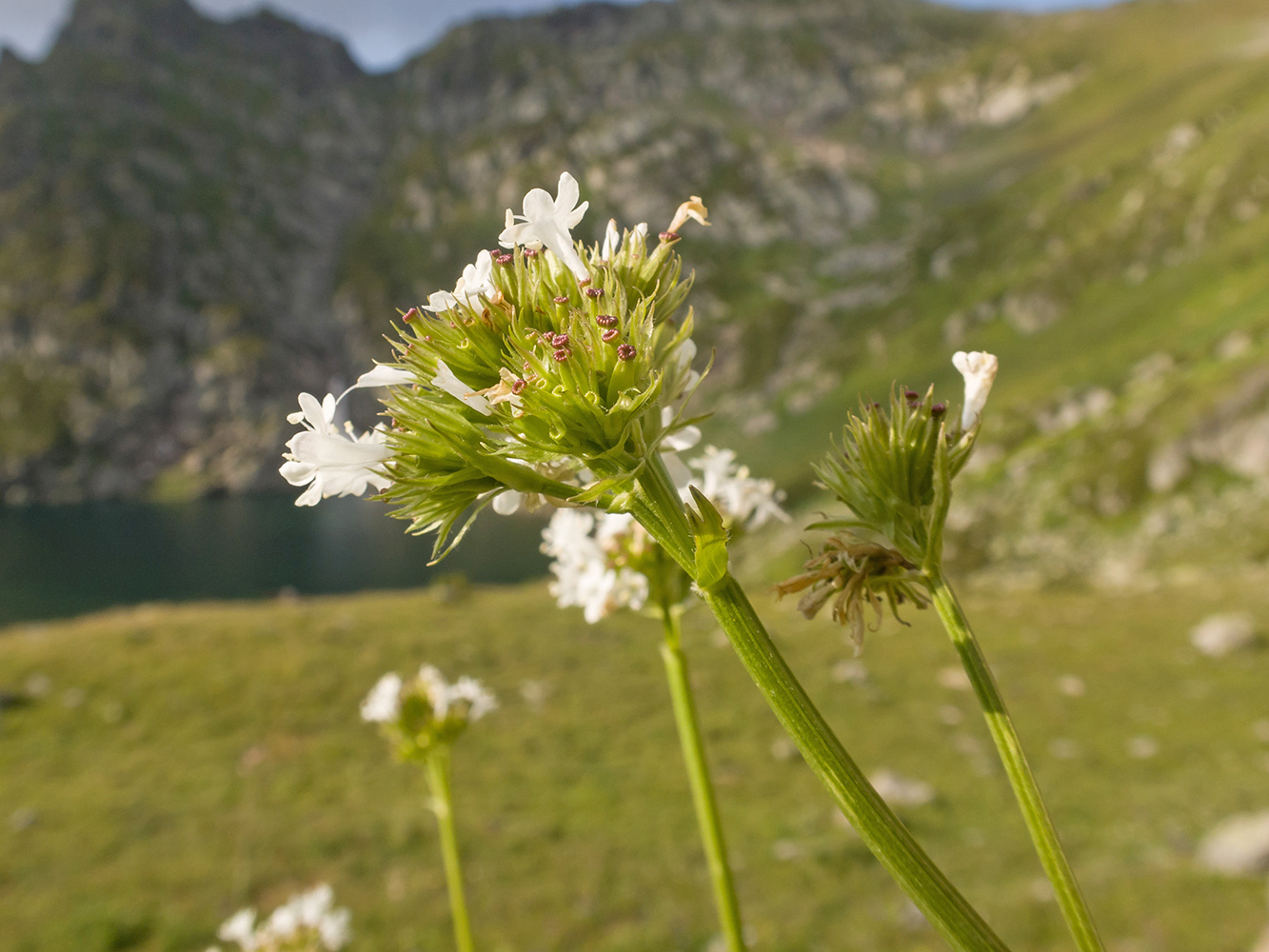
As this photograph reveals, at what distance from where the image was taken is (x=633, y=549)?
112 inches

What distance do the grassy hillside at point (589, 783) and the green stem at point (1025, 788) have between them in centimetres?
1084

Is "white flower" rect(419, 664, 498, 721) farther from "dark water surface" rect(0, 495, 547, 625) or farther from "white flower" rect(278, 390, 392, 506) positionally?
"dark water surface" rect(0, 495, 547, 625)

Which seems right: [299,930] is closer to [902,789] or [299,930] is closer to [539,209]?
[539,209]

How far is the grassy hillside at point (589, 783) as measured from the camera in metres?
12.5

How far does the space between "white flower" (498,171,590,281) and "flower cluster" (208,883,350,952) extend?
4720mm

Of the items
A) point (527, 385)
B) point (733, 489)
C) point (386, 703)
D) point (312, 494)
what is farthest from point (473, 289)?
point (386, 703)

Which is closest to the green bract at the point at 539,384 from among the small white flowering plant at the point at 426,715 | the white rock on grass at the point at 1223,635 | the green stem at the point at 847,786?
the green stem at the point at 847,786

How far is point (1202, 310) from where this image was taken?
97.8 meters

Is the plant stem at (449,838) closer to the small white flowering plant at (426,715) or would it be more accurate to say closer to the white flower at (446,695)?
the small white flowering plant at (426,715)

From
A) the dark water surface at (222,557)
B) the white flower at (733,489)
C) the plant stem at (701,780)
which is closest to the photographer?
the plant stem at (701,780)

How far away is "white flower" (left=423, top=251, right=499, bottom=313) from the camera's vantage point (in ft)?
5.29

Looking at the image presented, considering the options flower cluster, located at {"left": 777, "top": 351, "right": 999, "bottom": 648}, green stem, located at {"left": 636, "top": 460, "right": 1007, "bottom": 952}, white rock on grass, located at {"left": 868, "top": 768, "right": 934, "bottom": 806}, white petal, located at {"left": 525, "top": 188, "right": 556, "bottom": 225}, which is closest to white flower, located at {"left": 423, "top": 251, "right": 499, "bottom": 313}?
white petal, located at {"left": 525, "top": 188, "right": 556, "bottom": 225}

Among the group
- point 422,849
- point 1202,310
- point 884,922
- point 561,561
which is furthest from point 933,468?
point 1202,310

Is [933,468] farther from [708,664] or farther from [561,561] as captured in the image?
[708,664]
